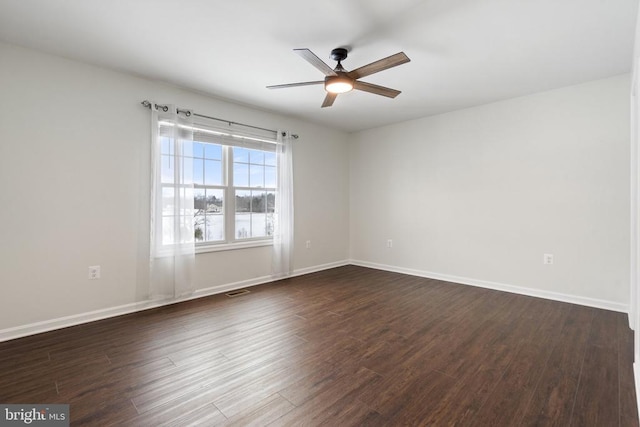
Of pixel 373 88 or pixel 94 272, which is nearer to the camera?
pixel 373 88

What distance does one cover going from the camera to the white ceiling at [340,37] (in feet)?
6.95

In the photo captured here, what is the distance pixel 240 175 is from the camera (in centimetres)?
426

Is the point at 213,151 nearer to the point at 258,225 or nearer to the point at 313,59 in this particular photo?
the point at 258,225

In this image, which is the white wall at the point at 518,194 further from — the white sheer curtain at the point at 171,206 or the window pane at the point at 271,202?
the white sheer curtain at the point at 171,206

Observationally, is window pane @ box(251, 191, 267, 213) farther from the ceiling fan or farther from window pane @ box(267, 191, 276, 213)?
the ceiling fan

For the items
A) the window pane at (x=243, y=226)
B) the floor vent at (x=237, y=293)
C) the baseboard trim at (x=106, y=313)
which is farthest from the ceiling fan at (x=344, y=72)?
the baseboard trim at (x=106, y=313)

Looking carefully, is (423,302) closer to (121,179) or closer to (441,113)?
(441,113)

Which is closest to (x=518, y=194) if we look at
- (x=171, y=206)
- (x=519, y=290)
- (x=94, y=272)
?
(x=519, y=290)

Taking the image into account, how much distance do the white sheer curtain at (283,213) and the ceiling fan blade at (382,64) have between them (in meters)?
2.18

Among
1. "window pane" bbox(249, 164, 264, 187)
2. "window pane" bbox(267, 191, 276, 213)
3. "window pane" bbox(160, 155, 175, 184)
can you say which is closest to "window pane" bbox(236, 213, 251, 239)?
"window pane" bbox(267, 191, 276, 213)

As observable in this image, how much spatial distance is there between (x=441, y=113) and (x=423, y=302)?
2.92 metres

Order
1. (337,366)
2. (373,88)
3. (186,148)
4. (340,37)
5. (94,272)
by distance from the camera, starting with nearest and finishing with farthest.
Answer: (337,366)
(340,37)
(373,88)
(94,272)
(186,148)

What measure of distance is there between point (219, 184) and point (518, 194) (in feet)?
13.4

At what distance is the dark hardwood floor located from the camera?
166cm
